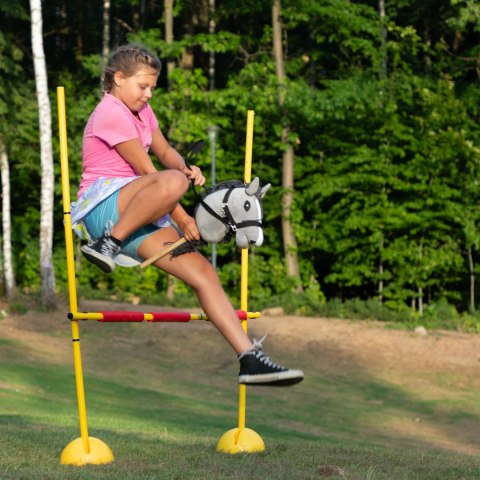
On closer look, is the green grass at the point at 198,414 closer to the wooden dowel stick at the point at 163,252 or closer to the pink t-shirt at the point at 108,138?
the wooden dowel stick at the point at 163,252

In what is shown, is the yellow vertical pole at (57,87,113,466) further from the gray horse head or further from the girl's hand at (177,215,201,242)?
the gray horse head

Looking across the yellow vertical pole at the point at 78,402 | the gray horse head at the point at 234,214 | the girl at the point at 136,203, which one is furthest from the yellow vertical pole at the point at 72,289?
the gray horse head at the point at 234,214

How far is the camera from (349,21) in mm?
22641

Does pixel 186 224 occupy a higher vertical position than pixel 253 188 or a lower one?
lower

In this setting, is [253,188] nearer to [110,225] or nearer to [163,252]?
[163,252]

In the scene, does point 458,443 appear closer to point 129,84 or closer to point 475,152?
point 129,84

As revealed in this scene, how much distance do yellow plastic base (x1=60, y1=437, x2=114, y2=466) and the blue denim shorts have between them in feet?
3.79

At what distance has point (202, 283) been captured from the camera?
5.27 metres

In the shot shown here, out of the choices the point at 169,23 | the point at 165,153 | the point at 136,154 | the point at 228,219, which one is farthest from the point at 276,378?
the point at 169,23

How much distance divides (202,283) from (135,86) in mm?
1032

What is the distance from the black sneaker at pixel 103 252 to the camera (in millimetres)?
5008

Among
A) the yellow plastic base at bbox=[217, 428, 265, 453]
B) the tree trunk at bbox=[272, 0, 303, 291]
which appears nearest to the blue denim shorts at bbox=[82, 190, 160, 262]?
the yellow plastic base at bbox=[217, 428, 265, 453]

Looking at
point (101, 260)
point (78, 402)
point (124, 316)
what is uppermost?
Result: point (101, 260)

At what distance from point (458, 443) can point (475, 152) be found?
10.4 m
